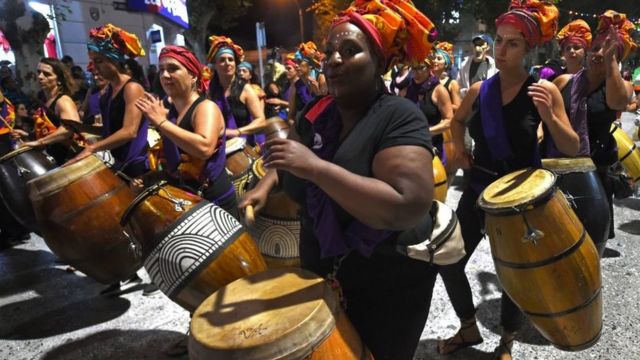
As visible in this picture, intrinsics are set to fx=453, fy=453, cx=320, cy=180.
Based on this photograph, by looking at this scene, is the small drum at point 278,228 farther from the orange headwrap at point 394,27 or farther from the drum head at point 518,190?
the orange headwrap at point 394,27

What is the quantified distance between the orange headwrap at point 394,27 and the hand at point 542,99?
93 centimetres

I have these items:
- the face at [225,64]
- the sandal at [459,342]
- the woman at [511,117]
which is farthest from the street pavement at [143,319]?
the face at [225,64]

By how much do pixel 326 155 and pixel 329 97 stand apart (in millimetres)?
269

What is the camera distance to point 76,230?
10.3 feet

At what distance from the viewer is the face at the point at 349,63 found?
5.23ft

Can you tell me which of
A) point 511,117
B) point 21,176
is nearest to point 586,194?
point 511,117

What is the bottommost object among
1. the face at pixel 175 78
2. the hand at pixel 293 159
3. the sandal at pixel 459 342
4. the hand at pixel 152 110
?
the sandal at pixel 459 342

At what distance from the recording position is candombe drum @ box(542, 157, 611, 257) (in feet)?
8.96

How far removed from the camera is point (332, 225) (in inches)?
62.0

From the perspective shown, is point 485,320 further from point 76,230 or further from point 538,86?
point 76,230

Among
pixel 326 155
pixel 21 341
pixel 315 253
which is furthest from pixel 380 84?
pixel 21 341

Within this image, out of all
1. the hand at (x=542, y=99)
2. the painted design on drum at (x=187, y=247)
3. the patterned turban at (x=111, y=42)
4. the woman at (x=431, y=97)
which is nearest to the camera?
the painted design on drum at (x=187, y=247)

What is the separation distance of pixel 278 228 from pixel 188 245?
0.80 meters

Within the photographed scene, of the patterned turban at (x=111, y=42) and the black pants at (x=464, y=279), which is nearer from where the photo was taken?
the black pants at (x=464, y=279)
